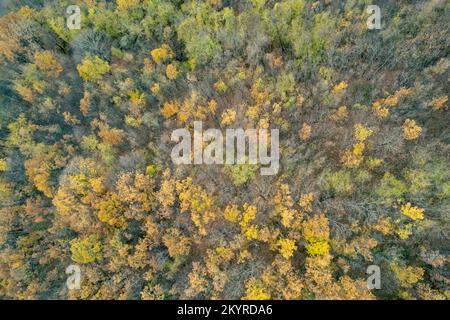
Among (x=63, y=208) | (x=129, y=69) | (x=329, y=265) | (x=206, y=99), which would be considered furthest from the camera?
(x=129, y=69)

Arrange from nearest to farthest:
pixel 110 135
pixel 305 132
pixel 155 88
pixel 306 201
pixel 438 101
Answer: pixel 306 201, pixel 438 101, pixel 305 132, pixel 110 135, pixel 155 88

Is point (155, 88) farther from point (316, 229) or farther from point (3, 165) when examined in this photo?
point (316, 229)

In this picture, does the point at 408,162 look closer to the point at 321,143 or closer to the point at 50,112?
the point at 321,143

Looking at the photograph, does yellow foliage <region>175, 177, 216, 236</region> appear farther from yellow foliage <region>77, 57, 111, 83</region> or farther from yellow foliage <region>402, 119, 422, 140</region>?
yellow foliage <region>402, 119, 422, 140</region>

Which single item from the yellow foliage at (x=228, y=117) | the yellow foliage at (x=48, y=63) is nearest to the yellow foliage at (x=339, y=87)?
the yellow foliage at (x=228, y=117)

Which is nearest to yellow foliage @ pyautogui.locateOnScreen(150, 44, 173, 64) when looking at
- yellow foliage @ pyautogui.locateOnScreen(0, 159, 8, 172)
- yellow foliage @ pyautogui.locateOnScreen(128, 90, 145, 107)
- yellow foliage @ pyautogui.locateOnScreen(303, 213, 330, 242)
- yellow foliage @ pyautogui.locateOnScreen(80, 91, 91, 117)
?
yellow foliage @ pyautogui.locateOnScreen(128, 90, 145, 107)

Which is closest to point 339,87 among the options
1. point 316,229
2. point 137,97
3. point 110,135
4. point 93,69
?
point 316,229
